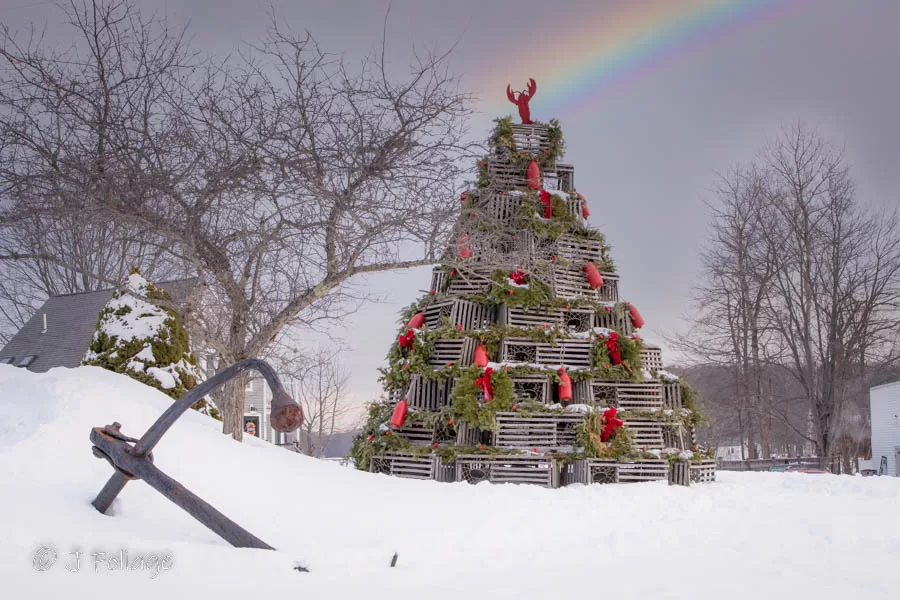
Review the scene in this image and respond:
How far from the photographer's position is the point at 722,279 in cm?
2530

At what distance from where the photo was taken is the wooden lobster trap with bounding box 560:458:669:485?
13297 mm

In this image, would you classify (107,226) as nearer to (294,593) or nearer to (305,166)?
(305,166)

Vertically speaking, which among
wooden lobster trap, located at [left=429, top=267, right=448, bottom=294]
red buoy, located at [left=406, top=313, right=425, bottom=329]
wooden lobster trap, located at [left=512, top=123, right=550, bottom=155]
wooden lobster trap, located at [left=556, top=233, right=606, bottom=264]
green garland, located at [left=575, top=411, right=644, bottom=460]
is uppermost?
wooden lobster trap, located at [left=512, top=123, right=550, bottom=155]

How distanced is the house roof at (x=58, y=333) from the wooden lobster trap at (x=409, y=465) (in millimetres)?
11705

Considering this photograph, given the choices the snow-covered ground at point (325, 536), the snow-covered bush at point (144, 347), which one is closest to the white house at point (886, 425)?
the snow-covered ground at point (325, 536)

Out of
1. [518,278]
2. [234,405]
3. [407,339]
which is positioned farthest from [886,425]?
[234,405]

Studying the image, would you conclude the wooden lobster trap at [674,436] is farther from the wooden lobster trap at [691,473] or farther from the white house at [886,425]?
the white house at [886,425]

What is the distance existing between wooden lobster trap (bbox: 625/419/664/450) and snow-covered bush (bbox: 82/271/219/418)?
345 inches

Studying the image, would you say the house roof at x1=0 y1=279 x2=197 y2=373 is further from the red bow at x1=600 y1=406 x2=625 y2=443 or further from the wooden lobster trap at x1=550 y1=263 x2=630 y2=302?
the red bow at x1=600 y1=406 x2=625 y2=443

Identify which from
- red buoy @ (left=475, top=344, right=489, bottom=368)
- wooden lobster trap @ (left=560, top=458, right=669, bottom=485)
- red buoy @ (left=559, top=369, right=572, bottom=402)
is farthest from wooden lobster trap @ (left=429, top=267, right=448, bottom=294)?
wooden lobster trap @ (left=560, top=458, right=669, bottom=485)

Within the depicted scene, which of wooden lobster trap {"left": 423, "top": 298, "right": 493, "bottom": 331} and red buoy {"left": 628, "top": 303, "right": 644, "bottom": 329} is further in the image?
red buoy {"left": 628, "top": 303, "right": 644, "bottom": 329}

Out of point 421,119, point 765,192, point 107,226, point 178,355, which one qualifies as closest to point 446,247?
point 421,119

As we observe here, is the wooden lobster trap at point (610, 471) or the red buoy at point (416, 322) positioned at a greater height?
the red buoy at point (416, 322)

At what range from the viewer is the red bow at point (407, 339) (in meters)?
14.2
